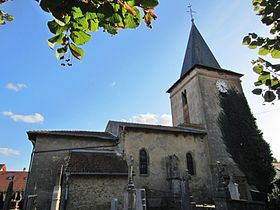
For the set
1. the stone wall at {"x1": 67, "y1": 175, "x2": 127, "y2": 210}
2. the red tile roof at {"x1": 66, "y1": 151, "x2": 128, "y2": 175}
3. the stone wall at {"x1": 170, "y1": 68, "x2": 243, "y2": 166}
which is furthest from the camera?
the stone wall at {"x1": 170, "y1": 68, "x2": 243, "y2": 166}

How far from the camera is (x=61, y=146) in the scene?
15.3m

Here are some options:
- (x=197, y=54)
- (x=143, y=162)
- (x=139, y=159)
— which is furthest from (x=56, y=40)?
(x=197, y=54)

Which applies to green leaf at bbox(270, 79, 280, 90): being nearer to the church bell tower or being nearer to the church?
the church

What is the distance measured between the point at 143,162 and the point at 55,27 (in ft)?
49.3

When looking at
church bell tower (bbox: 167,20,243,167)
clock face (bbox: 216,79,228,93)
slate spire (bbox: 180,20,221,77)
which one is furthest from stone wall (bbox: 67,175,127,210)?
slate spire (bbox: 180,20,221,77)

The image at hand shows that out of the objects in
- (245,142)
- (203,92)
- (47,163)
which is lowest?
(47,163)

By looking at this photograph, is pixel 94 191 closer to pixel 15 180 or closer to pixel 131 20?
pixel 131 20

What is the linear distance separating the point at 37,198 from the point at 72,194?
263 centimetres

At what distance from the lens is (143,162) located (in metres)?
15.9

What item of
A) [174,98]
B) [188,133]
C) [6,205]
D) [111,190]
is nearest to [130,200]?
[111,190]

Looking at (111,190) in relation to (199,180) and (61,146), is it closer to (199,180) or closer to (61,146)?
(61,146)

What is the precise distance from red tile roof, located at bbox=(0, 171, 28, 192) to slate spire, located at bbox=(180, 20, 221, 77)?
32475 mm

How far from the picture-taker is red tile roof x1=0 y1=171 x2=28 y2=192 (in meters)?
34.6

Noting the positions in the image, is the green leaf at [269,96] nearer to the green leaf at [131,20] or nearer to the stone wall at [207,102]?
the green leaf at [131,20]
